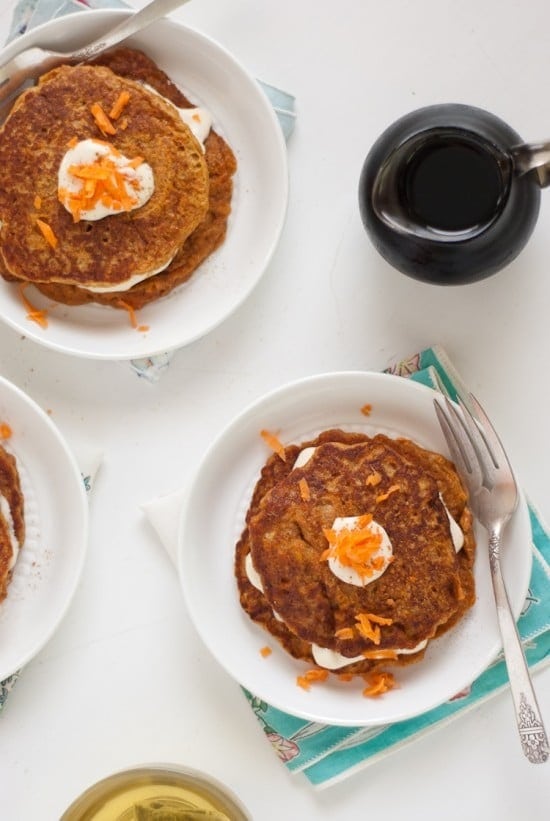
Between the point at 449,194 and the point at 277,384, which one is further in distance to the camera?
the point at 277,384

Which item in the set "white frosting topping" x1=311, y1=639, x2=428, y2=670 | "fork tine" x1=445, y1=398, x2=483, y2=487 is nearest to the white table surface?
"fork tine" x1=445, y1=398, x2=483, y2=487

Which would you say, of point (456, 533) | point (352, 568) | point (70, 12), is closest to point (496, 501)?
point (456, 533)

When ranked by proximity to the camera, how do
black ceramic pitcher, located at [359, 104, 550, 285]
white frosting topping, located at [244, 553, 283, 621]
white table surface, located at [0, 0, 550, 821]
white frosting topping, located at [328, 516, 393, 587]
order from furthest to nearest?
1. white table surface, located at [0, 0, 550, 821]
2. white frosting topping, located at [244, 553, 283, 621]
3. white frosting topping, located at [328, 516, 393, 587]
4. black ceramic pitcher, located at [359, 104, 550, 285]

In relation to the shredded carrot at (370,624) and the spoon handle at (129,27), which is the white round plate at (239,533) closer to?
the shredded carrot at (370,624)

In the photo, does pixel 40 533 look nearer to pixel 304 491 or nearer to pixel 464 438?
pixel 304 491

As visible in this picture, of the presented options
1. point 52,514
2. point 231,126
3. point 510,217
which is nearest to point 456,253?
point 510,217

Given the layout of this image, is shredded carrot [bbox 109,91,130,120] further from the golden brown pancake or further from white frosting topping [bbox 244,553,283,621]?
white frosting topping [bbox 244,553,283,621]
